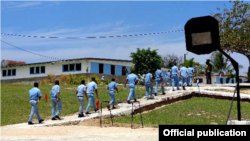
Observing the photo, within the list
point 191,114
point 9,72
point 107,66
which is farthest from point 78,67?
point 191,114

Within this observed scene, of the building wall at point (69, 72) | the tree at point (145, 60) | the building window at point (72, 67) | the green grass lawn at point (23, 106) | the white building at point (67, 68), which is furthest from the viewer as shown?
the building window at point (72, 67)

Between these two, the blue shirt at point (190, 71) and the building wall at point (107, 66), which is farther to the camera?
the building wall at point (107, 66)

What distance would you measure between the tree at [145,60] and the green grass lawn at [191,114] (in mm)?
22416

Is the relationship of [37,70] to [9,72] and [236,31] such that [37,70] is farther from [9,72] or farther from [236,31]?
[236,31]

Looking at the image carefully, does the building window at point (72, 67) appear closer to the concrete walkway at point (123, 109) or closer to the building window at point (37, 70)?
the building window at point (37, 70)

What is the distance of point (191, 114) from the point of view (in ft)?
65.8

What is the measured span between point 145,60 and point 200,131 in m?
39.4

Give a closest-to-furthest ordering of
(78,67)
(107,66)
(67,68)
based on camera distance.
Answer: (78,67) → (107,66) → (67,68)

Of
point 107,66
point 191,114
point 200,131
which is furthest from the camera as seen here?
point 107,66

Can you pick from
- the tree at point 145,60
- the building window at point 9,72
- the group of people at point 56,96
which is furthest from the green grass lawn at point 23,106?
the building window at point 9,72

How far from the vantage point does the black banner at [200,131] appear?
794 cm

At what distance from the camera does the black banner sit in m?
7.94

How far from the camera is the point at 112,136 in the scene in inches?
517

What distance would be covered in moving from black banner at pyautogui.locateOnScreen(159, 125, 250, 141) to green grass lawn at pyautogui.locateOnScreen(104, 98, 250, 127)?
7.98 m
